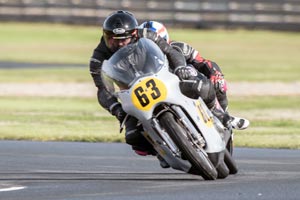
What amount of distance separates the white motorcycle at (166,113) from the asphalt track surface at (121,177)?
220 millimetres

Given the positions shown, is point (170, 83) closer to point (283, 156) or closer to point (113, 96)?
point (113, 96)

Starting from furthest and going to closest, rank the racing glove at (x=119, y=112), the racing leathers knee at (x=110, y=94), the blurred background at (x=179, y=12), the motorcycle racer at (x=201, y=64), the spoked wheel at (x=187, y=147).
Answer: the blurred background at (x=179, y=12) → the motorcycle racer at (x=201, y=64) → the racing glove at (x=119, y=112) → the racing leathers knee at (x=110, y=94) → the spoked wheel at (x=187, y=147)

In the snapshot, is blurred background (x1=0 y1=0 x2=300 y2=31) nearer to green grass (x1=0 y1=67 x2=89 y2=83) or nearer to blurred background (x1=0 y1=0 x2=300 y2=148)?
blurred background (x1=0 y1=0 x2=300 y2=148)

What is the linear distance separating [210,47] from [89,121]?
1990 centimetres

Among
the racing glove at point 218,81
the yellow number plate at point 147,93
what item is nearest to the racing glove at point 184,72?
the yellow number plate at point 147,93

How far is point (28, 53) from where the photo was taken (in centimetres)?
3384

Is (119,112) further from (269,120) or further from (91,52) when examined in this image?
(91,52)

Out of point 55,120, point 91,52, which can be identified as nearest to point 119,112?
point 55,120

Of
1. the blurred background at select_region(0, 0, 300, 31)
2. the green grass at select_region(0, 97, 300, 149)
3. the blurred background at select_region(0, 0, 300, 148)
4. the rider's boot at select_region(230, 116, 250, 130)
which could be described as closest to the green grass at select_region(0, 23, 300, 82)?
the blurred background at select_region(0, 0, 300, 148)

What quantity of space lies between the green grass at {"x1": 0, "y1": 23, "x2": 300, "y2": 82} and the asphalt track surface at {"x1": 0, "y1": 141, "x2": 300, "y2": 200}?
1414 cm

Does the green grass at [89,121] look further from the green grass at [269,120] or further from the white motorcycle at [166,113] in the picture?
the white motorcycle at [166,113]

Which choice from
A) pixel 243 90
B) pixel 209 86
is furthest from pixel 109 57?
pixel 243 90

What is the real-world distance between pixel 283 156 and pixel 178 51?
7.03 feet

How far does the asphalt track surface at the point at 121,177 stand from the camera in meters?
A: 7.48
